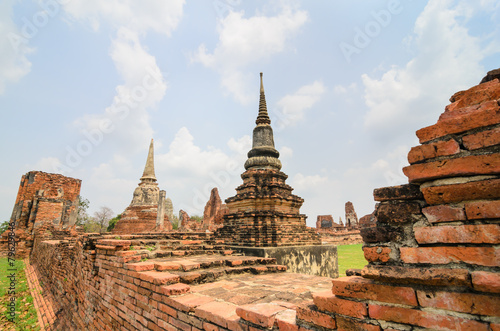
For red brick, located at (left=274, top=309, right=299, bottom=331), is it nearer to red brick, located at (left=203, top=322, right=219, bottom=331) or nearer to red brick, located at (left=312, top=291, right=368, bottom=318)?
red brick, located at (left=312, top=291, right=368, bottom=318)

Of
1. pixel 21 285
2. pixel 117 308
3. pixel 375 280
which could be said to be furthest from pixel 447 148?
pixel 21 285

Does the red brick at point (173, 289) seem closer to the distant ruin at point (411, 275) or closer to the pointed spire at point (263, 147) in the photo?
the distant ruin at point (411, 275)

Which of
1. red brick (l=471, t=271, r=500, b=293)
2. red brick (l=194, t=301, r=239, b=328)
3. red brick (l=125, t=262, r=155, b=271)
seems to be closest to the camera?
red brick (l=471, t=271, r=500, b=293)

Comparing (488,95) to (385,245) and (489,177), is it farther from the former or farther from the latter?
(385,245)

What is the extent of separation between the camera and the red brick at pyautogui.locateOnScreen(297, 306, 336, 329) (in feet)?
4.66

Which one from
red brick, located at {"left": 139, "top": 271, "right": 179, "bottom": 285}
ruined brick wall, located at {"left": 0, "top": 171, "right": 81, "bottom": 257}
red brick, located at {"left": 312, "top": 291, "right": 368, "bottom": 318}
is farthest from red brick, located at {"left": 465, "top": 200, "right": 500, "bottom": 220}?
ruined brick wall, located at {"left": 0, "top": 171, "right": 81, "bottom": 257}

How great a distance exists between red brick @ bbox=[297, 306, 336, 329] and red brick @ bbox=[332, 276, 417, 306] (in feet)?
0.51

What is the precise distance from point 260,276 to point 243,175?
3974 mm

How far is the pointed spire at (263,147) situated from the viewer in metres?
7.27

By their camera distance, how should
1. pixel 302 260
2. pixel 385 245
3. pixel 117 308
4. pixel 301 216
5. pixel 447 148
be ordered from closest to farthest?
pixel 447 148 → pixel 385 245 → pixel 117 308 → pixel 302 260 → pixel 301 216

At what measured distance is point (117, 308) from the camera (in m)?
3.25

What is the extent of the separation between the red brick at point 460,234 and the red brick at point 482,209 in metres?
0.04

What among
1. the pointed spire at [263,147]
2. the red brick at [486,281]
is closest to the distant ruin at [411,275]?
the red brick at [486,281]

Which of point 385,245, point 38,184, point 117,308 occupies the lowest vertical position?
point 117,308
